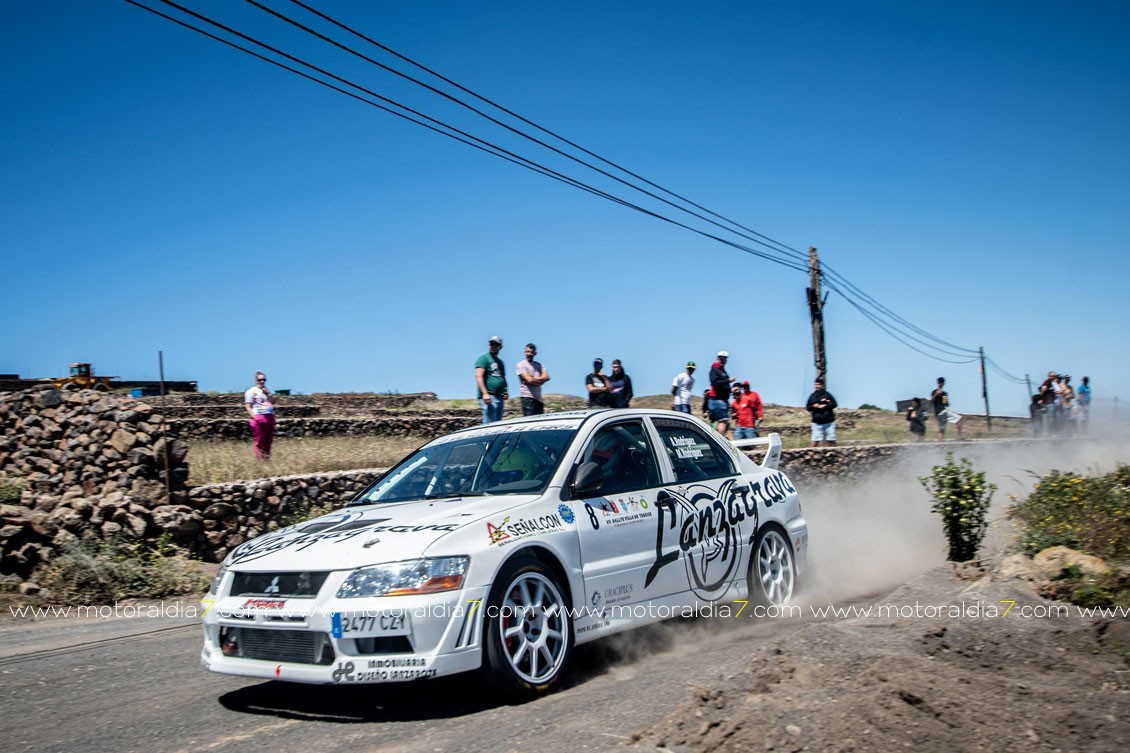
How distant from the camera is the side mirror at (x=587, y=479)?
5.99m

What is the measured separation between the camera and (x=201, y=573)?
10938 millimetres

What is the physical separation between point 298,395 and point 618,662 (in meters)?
32.7

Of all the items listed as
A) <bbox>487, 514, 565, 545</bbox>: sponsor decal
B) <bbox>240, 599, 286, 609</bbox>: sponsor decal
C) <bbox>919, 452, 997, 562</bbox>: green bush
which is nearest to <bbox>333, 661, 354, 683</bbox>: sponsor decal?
<bbox>240, 599, 286, 609</bbox>: sponsor decal

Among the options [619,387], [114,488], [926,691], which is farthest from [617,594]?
[619,387]

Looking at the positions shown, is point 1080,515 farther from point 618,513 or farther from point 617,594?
point 617,594

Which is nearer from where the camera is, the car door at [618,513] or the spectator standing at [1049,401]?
the car door at [618,513]

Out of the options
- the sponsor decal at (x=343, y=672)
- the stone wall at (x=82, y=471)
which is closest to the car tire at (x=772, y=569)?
the sponsor decal at (x=343, y=672)

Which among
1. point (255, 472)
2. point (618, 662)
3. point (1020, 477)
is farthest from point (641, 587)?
point (1020, 477)

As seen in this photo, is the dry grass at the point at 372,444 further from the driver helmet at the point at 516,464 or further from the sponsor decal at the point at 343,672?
the sponsor decal at the point at 343,672

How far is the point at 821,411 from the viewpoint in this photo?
2141 cm

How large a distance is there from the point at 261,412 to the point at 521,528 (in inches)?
490

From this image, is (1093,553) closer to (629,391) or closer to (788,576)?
(788,576)

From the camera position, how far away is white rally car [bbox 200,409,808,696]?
4.99 m

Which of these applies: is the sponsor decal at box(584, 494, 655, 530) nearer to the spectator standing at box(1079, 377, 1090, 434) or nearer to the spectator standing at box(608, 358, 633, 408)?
the spectator standing at box(608, 358, 633, 408)
